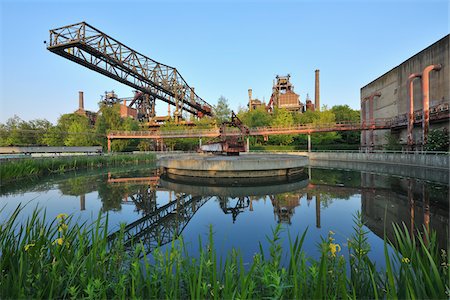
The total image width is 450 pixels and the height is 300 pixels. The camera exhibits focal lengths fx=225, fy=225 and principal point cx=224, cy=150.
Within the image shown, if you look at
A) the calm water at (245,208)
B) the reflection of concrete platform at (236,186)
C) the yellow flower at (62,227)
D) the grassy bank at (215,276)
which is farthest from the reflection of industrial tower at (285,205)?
the yellow flower at (62,227)

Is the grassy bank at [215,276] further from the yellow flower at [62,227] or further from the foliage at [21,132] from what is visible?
the foliage at [21,132]

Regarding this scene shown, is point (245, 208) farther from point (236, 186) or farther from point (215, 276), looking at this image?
point (215, 276)

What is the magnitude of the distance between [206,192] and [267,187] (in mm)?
2721

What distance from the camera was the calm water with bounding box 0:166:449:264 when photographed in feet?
16.0

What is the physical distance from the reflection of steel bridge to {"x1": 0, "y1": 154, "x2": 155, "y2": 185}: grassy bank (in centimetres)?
987

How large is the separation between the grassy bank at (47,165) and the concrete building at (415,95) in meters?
28.8

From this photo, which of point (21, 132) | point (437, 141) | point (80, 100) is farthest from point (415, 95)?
point (80, 100)

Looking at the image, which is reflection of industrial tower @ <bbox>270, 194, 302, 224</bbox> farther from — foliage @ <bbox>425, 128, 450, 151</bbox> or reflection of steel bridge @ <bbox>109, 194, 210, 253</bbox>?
foliage @ <bbox>425, 128, 450, 151</bbox>

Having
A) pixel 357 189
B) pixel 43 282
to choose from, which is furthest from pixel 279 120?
pixel 43 282

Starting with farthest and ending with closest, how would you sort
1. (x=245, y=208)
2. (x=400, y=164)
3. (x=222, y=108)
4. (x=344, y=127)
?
1. (x=222, y=108)
2. (x=344, y=127)
3. (x=400, y=164)
4. (x=245, y=208)

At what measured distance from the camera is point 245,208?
6.99m

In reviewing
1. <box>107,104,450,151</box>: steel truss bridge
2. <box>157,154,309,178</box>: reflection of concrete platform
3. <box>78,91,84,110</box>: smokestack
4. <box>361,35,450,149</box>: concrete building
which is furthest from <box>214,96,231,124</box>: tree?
<box>78,91,84,110</box>: smokestack

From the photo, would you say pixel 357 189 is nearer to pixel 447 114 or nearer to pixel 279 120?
pixel 447 114

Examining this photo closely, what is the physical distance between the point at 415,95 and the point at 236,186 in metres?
26.2
